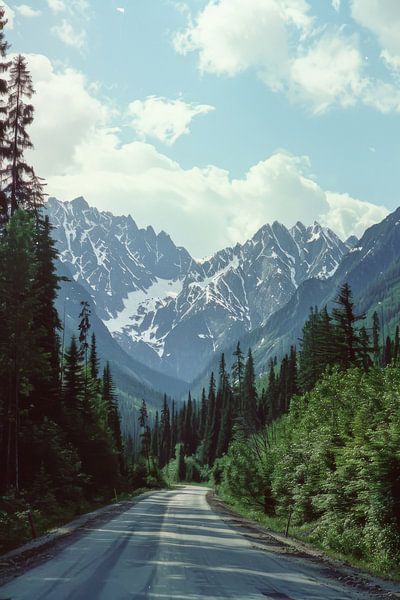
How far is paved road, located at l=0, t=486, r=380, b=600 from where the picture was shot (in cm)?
1085

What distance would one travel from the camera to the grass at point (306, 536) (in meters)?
15.0

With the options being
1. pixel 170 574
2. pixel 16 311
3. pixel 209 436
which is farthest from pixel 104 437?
pixel 209 436

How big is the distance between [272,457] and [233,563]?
2058 cm

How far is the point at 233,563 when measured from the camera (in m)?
15.0

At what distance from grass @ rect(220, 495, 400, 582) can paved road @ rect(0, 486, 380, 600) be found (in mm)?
1478

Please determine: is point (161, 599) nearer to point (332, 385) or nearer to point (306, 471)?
point (306, 471)

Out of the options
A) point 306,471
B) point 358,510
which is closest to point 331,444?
point 306,471

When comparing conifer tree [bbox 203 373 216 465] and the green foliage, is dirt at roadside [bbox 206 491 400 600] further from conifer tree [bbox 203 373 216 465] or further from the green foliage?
conifer tree [bbox 203 373 216 465]

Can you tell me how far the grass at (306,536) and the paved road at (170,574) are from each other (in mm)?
1478

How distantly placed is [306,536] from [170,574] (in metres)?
12.7

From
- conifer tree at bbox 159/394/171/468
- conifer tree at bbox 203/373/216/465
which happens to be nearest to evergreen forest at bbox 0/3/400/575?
conifer tree at bbox 203/373/216/465

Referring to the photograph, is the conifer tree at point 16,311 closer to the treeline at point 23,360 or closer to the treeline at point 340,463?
the treeline at point 23,360

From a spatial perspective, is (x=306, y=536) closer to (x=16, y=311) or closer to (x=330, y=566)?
(x=330, y=566)

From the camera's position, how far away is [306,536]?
78.3ft
